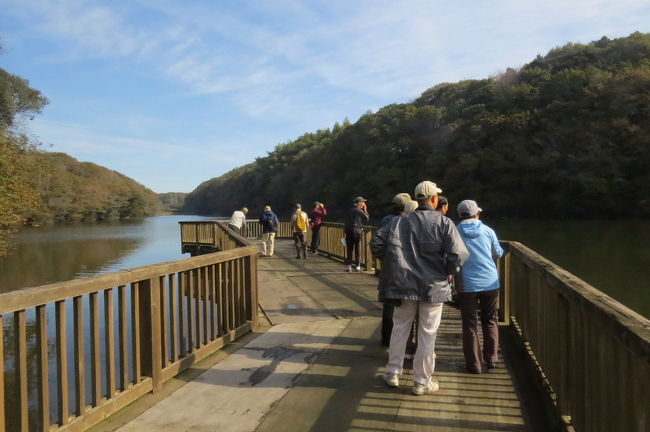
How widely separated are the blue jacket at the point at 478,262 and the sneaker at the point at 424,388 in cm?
87

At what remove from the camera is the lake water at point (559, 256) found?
61.9ft

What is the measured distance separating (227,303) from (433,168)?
51042 mm

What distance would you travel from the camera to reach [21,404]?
8.02 ft

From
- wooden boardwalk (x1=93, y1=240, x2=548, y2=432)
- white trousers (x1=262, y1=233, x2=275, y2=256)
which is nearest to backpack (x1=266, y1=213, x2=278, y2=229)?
white trousers (x1=262, y1=233, x2=275, y2=256)

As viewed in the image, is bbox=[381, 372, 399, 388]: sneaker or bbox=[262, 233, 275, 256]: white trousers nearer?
bbox=[381, 372, 399, 388]: sneaker

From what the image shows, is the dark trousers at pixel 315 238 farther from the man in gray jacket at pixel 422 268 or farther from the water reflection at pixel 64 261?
the water reflection at pixel 64 261

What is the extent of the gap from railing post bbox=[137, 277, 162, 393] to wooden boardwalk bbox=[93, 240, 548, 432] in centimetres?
23

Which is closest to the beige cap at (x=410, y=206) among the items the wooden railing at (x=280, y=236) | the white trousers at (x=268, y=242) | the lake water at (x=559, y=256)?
the wooden railing at (x=280, y=236)

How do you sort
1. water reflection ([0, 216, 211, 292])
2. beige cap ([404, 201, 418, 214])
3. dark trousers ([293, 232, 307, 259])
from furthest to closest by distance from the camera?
water reflection ([0, 216, 211, 292]) < dark trousers ([293, 232, 307, 259]) < beige cap ([404, 201, 418, 214])

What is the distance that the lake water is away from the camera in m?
18.9

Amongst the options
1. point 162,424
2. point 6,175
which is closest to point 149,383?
point 162,424

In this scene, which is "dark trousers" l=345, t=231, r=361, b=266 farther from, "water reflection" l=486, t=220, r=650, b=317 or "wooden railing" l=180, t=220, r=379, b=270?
"water reflection" l=486, t=220, r=650, b=317

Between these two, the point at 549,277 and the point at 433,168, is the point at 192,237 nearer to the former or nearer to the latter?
the point at 549,277

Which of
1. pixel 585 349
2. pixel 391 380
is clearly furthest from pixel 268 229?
pixel 585 349
